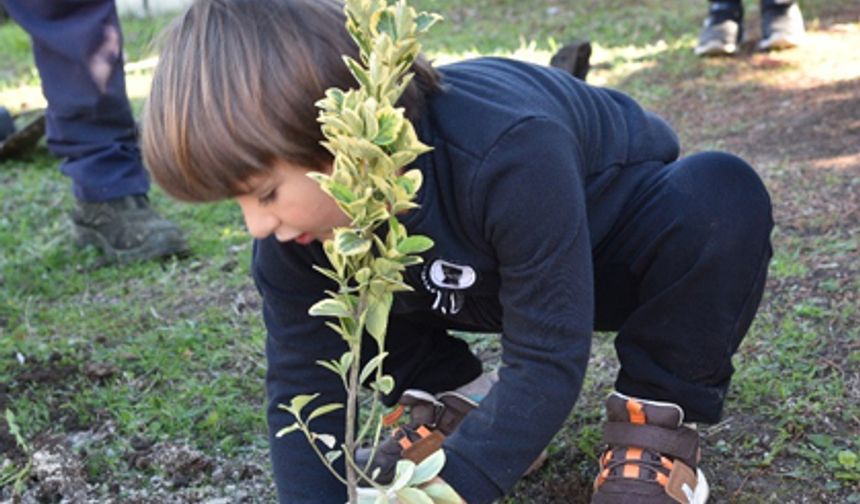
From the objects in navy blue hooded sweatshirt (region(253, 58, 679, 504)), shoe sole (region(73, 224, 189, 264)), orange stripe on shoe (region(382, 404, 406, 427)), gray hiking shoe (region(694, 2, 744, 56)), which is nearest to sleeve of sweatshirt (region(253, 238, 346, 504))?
navy blue hooded sweatshirt (region(253, 58, 679, 504))

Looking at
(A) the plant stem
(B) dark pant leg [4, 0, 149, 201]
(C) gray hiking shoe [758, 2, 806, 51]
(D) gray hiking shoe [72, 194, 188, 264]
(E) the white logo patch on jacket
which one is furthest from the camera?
(C) gray hiking shoe [758, 2, 806, 51]

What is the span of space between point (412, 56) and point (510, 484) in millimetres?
719

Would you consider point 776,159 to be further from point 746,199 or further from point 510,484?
point 510,484

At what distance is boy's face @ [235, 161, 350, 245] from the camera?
1.64 m

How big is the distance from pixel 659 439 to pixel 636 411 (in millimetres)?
61

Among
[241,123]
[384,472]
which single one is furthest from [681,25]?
[241,123]

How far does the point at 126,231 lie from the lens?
3.69m

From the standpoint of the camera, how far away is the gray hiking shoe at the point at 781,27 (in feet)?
16.4

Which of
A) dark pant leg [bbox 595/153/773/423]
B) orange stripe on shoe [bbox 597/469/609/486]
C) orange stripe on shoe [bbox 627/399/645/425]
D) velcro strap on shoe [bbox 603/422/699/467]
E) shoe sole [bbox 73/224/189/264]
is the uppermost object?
dark pant leg [bbox 595/153/773/423]

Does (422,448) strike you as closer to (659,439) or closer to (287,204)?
(659,439)

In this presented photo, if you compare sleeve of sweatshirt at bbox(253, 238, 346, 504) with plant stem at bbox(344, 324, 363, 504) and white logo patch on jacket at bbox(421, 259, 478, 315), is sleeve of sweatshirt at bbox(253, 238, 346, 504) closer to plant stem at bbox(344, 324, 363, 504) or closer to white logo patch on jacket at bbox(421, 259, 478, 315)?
white logo patch on jacket at bbox(421, 259, 478, 315)

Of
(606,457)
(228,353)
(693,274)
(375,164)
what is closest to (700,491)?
(606,457)

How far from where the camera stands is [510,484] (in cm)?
172

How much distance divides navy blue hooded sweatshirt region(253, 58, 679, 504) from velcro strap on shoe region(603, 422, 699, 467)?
0.28 meters
